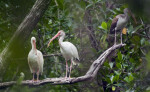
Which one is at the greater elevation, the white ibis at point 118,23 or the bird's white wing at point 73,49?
the white ibis at point 118,23

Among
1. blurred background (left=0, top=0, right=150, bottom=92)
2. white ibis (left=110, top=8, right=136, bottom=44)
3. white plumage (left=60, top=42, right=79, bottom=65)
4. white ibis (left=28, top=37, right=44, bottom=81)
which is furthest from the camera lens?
white ibis (left=110, top=8, right=136, bottom=44)

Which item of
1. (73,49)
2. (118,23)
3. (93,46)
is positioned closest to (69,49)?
(73,49)

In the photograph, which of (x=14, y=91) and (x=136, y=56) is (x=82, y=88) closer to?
(x=136, y=56)

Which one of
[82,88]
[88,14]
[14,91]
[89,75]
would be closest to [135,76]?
[89,75]

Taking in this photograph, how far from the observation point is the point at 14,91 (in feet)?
1.87

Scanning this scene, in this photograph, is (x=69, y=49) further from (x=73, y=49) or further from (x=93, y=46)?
(x=93, y=46)

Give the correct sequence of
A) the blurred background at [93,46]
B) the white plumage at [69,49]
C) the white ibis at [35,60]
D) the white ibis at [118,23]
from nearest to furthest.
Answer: the blurred background at [93,46] → the white ibis at [35,60] → the white plumage at [69,49] → the white ibis at [118,23]

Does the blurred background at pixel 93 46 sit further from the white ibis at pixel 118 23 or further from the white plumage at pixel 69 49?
the white plumage at pixel 69 49

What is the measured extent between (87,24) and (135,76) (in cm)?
285

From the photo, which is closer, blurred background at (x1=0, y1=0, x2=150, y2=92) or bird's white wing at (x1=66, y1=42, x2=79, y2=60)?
blurred background at (x1=0, y1=0, x2=150, y2=92)

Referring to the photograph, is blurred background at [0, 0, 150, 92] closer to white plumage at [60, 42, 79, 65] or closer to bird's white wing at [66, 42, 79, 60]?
white plumage at [60, 42, 79, 65]

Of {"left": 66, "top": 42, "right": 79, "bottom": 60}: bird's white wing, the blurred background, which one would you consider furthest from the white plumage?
the blurred background

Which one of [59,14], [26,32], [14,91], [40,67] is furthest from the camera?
[59,14]

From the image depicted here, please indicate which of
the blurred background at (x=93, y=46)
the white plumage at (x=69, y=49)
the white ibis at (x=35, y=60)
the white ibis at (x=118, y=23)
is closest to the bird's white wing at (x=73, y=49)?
the white plumage at (x=69, y=49)
